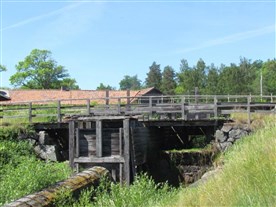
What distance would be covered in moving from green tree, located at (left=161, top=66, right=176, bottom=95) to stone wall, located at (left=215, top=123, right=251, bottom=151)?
221ft

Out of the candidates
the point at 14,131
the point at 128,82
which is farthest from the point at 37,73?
the point at 128,82

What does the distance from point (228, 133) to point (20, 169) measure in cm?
Answer: 930

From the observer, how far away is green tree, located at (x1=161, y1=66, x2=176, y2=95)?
9003 centimetres

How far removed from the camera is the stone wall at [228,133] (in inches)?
744

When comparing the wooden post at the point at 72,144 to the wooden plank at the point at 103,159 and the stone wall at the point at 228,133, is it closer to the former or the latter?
the wooden plank at the point at 103,159

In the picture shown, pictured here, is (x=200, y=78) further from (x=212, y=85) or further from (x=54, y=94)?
(x=54, y=94)

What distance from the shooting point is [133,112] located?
21031mm

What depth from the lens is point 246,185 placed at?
4.90 meters

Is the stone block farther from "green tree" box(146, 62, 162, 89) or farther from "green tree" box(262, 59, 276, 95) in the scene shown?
"green tree" box(146, 62, 162, 89)

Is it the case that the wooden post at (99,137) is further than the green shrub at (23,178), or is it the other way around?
the wooden post at (99,137)

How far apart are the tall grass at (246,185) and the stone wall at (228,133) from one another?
42.8 feet

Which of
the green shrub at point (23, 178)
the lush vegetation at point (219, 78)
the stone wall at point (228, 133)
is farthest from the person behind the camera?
the lush vegetation at point (219, 78)

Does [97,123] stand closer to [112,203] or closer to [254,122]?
[254,122]

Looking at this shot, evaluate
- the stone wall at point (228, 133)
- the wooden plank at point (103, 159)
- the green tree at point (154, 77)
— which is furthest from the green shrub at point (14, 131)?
the green tree at point (154, 77)
